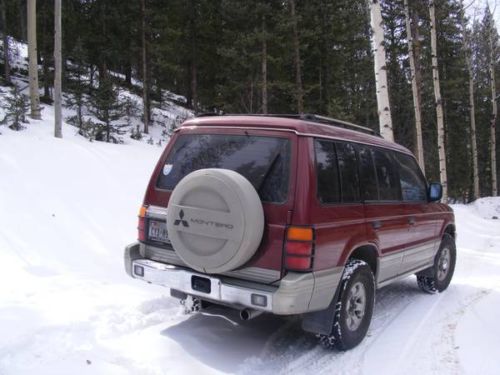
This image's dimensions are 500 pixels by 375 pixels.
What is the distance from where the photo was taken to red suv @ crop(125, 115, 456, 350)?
361 centimetres

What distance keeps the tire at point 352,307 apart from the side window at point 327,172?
2.38 feet

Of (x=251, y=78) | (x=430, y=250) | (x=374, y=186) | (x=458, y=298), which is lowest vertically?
(x=458, y=298)

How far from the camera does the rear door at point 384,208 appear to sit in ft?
15.0

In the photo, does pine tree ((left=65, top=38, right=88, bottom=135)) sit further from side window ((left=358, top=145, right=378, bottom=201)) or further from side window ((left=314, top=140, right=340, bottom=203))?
side window ((left=314, top=140, right=340, bottom=203))

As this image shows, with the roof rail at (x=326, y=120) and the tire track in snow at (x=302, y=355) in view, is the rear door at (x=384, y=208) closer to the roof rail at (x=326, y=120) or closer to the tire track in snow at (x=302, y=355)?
the roof rail at (x=326, y=120)

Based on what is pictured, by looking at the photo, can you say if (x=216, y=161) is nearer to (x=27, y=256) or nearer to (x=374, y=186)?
(x=374, y=186)

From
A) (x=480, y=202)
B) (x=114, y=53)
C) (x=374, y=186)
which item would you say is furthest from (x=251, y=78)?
(x=374, y=186)

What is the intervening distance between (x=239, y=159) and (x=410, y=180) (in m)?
2.72

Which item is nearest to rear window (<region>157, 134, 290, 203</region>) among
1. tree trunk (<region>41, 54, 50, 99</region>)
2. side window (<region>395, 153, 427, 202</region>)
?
side window (<region>395, 153, 427, 202</region>)

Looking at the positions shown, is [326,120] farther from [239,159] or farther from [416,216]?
[416,216]

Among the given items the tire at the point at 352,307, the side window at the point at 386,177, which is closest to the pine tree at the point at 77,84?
the side window at the point at 386,177

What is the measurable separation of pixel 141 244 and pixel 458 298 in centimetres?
441

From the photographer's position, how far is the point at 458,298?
6238mm

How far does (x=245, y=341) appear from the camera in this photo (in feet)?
14.3
